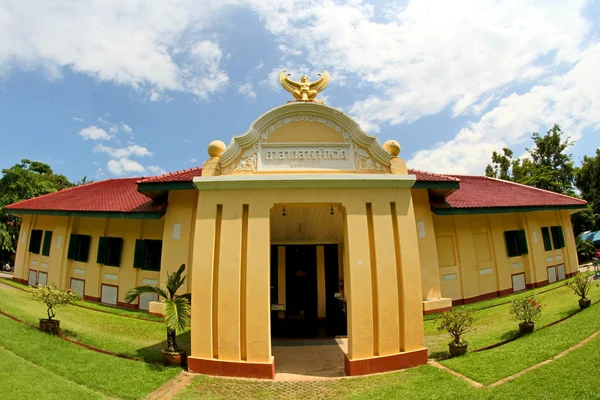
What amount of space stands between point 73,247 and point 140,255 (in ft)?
13.0

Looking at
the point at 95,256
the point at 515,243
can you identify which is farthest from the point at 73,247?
the point at 515,243

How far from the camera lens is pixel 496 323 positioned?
8.77 metres

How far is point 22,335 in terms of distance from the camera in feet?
24.0

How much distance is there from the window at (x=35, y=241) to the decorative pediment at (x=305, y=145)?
13.5 metres

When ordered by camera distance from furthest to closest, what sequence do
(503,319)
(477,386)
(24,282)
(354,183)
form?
(24,282) → (503,319) → (354,183) → (477,386)

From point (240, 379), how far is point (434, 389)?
370 centimetres

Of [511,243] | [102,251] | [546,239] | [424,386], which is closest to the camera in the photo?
[424,386]

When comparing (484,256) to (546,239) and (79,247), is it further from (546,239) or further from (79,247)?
(79,247)

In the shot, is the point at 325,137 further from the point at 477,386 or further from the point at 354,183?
the point at 477,386

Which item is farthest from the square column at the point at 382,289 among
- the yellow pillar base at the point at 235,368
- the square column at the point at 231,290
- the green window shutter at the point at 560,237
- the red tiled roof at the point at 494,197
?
the green window shutter at the point at 560,237

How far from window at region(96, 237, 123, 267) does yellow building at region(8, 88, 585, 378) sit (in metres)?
0.04

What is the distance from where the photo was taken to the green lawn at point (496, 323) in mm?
7445

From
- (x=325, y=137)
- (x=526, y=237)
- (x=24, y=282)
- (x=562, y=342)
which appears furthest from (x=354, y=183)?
(x=24, y=282)

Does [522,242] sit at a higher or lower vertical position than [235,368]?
higher
